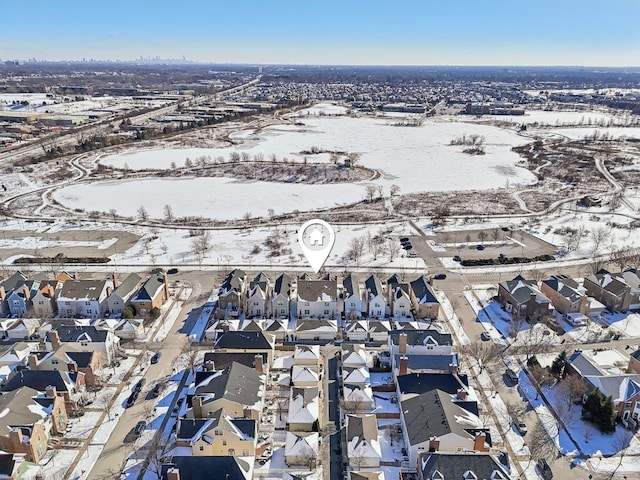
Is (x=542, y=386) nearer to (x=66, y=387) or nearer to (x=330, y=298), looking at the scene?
(x=330, y=298)

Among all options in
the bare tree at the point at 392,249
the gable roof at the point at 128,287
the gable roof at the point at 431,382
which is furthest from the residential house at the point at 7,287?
the bare tree at the point at 392,249

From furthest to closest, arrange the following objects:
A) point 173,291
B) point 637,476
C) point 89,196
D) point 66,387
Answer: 1. point 89,196
2. point 173,291
3. point 66,387
4. point 637,476

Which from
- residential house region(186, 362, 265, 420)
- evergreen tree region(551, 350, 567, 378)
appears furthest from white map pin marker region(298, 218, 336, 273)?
evergreen tree region(551, 350, 567, 378)

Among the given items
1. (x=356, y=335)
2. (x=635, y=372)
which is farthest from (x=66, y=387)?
(x=635, y=372)

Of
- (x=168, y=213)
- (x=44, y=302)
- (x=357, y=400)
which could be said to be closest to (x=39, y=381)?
(x=44, y=302)

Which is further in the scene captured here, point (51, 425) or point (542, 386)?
point (542, 386)
